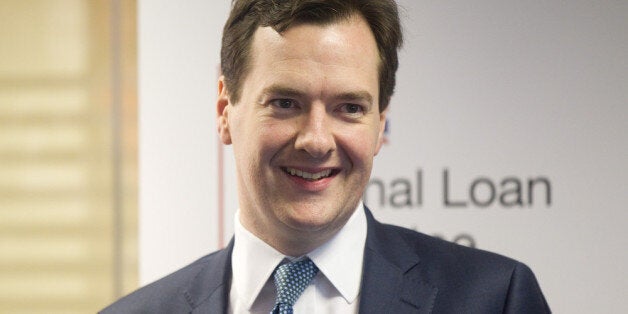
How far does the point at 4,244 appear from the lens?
120 inches

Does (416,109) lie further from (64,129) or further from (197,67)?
(64,129)

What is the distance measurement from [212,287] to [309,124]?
16.9 inches

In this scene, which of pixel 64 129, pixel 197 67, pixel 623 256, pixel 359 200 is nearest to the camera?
pixel 359 200

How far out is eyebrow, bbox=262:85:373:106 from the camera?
1660 millimetres

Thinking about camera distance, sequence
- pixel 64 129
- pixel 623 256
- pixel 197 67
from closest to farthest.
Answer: pixel 623 256
pixel 197 67
pixel 64 129

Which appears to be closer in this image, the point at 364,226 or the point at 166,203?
the point at 364,226

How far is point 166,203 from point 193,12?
0.59 meters

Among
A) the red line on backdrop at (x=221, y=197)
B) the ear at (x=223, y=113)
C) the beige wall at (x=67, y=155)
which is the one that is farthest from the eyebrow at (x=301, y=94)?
the beige wall at (x=67, y=155)

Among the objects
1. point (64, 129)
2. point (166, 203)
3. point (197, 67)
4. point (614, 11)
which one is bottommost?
point (166, 203)

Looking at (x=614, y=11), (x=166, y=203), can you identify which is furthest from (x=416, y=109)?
(x=166, y=203)

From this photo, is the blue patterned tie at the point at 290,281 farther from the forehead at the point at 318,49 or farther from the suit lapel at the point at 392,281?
the forehead at the point at 318,49

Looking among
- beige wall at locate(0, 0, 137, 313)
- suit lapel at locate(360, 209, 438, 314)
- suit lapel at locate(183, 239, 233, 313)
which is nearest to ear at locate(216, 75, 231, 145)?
suit lapel at locate(183, 239, 233, 313)

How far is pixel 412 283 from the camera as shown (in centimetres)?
175

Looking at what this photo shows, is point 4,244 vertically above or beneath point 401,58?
beneath
